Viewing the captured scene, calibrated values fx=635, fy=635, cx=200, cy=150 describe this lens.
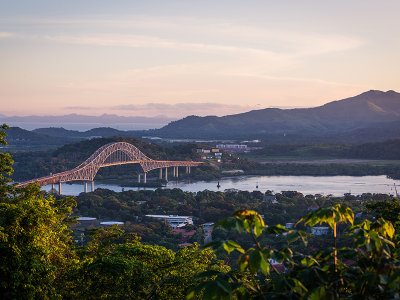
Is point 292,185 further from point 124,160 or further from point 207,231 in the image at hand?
point 207,231

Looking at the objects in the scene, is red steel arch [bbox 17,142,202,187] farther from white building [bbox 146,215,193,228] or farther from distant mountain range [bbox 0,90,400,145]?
distant mountain range [bbox 0,90,400,145]

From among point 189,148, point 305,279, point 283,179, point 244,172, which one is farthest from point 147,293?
point 189,148

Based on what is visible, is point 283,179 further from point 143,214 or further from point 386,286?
point 386,286

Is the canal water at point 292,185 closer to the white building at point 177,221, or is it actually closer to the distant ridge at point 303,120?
the white building at point 177,221

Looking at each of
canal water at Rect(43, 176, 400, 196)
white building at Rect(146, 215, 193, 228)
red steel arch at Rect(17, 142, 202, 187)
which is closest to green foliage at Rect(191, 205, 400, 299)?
white building at Rect(146, 215, 193, 228)

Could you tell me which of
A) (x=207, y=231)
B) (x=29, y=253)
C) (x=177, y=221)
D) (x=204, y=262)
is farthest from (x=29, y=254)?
(x=177, y=221)

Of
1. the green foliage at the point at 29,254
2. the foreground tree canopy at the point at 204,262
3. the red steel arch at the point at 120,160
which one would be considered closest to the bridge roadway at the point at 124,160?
the red steel arch at the point at 120,160
